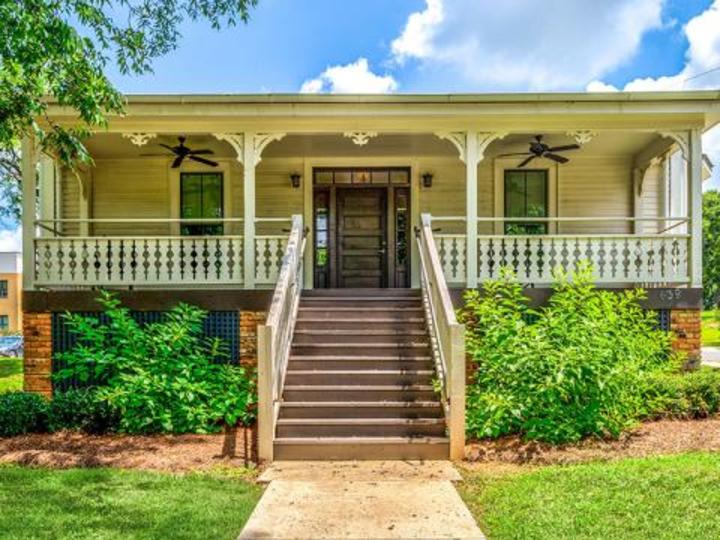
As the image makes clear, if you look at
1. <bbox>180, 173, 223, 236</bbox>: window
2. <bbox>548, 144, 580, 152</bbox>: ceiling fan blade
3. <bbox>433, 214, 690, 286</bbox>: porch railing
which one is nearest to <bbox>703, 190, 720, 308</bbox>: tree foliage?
<bbox>548, 144, 580, 152</bbox>: ceiling fan blade

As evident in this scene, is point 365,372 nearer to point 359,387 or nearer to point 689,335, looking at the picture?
point 359,387

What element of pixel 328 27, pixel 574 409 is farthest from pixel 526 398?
pixel 328 27

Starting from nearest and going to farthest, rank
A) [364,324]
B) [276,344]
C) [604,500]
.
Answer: [604,500] < [276,344] < [364,324]

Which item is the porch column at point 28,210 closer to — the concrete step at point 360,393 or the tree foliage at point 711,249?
the concrete step at point 360,393

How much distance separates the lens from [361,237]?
447 inches

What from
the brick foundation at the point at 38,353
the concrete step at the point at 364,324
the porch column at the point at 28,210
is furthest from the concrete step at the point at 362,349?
the porch column at the point at 28,210

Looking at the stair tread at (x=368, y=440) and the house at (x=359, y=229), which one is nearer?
the stair tread at (x=368, y=440)

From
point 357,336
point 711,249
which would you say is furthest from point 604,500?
point 711,249

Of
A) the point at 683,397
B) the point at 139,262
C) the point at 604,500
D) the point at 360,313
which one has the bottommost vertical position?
the point at 604,500

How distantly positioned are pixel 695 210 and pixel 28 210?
353 inches

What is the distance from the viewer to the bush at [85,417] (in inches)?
272

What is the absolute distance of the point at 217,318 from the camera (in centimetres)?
833

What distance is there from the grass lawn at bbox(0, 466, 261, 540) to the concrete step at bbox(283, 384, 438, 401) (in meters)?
1.56

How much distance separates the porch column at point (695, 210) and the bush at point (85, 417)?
24.7 ft
